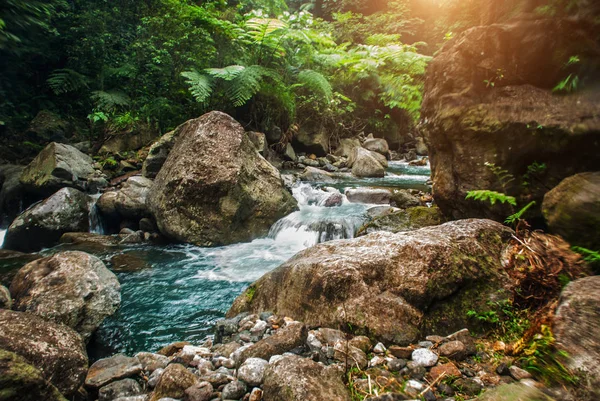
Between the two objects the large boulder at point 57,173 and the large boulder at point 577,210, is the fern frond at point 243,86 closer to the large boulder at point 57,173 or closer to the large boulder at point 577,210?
the large boulder at point 57,173

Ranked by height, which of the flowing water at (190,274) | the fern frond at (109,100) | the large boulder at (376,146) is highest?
the fern frond at (109,100)

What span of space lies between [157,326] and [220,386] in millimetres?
2159

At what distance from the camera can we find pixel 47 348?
2.02 metres

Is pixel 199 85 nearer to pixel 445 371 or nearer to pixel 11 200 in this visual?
pixel 11 200

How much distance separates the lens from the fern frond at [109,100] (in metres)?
9.74

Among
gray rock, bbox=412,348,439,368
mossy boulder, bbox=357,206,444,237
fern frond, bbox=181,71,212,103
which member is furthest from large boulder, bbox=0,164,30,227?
gray rock, bbox=412,348,439,368

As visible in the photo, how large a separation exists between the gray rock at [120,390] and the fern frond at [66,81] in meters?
10.8

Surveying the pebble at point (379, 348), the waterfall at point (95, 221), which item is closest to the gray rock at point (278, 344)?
the pebble at point (379, 348)

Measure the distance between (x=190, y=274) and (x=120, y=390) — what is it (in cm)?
295


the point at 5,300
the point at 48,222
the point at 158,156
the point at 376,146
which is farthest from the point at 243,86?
the point at 376,146

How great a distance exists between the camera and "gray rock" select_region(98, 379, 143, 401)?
1.87m

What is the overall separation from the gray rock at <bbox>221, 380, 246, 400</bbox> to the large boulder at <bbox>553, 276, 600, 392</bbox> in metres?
1.53

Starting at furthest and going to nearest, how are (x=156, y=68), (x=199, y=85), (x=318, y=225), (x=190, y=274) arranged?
1. (x=156, y=68)
2. (x=199, y=85)
3. (x=318, y=225)
4. (x=190, y=274)

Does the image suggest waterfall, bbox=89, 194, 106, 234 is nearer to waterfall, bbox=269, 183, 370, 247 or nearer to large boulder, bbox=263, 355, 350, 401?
waterfall, bbox=269, 183, 370, 247
